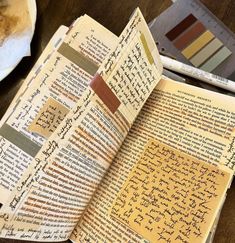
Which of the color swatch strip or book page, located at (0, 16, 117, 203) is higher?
the color swatch strip

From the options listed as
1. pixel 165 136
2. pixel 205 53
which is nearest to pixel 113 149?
pixel 165 136

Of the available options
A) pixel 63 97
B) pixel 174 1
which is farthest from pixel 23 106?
pixel 174 1

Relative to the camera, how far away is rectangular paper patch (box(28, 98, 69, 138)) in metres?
0.56

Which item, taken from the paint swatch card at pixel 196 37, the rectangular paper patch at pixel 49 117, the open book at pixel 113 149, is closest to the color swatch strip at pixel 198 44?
the paint swatch card at pixel 196 37

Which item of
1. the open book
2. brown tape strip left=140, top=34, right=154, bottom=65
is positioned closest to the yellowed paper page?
the open book

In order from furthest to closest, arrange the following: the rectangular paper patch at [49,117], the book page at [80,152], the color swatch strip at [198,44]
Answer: the color swatch strip at [198,44] < the rectangular paper patch at [49,117] < the book page at [80,152]

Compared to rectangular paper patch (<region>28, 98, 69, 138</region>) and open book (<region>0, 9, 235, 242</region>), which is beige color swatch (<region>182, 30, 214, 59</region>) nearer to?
open book (<region>0, 9, 235, 242</region>)

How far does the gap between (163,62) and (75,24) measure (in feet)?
0.48

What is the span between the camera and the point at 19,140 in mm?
582

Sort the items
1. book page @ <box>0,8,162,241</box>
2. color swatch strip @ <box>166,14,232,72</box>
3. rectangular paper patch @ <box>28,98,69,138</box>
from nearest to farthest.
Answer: book page @ <box>0,8,162,241</box> → rectangular paper patch @ <box>28,98,69,138</box> → color swatch strip @ <box>166,14,232,72</box>

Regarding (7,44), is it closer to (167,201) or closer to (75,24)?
(75,24)

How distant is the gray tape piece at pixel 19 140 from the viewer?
577mm

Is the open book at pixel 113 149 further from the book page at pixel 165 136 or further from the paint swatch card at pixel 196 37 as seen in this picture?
the paint swatch card at pixel 196 37

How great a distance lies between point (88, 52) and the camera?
1.94 ft
